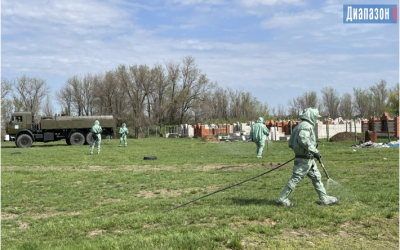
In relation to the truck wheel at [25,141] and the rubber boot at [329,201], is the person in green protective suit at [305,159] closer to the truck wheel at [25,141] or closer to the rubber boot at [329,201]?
the rubber boot at [329,201]

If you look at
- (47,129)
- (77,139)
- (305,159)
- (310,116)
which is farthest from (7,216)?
(47,129)

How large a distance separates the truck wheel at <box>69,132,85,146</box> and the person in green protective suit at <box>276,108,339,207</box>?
97.0ft

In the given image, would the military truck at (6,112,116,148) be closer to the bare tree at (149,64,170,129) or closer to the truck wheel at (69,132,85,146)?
the truck wheel at (69,132,85,146)

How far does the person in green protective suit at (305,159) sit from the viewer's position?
6.68 m

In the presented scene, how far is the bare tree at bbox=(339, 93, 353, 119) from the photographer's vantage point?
88769 millimetres

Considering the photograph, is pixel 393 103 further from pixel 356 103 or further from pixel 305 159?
pixel 305 159

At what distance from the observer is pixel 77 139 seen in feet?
112

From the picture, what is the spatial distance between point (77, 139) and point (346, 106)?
234 ft

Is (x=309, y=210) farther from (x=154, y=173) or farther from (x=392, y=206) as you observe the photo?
(x=154, y=173)

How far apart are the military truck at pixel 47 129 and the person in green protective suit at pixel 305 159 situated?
97.4ft

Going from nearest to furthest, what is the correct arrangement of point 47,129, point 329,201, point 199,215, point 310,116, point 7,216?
1. point 199,215
2. point 329,201
3. point 310,116
4. point 7,216
5. point 47,129

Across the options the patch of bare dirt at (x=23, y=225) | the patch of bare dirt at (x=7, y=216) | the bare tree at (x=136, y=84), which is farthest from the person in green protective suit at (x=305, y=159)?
the bare tree at (x=136, y=84)

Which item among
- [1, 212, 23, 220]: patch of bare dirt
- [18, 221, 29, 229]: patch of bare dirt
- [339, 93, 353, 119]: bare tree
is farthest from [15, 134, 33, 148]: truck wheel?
[339, 93, 353, 119]: bare tree

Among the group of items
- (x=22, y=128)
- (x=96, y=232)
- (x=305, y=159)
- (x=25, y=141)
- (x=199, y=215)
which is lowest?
(x=96, y=232)
